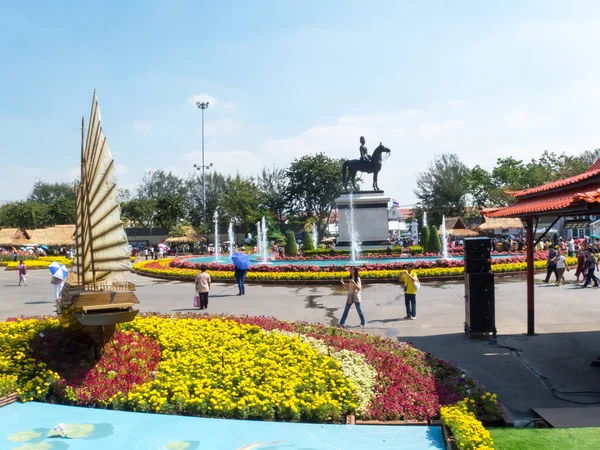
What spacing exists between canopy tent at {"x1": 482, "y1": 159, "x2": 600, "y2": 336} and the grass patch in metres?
2.64

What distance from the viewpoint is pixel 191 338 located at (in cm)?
880

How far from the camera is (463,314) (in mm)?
12844

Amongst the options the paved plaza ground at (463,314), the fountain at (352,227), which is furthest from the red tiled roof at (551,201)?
the fountain at (352,227)

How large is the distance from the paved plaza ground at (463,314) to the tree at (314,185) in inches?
1735

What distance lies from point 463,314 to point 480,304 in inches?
102

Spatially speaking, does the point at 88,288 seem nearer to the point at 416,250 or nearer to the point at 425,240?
the point at 416,250

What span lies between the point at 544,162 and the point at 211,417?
6233 centimetres

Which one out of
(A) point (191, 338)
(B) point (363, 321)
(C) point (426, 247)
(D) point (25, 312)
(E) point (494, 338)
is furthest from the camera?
(C) point (426, 247)

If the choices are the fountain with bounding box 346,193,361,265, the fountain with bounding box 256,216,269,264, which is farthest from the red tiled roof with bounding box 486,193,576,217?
the fountain with bounding box 346,193,361,265

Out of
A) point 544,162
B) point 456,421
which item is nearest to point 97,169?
point 456,421

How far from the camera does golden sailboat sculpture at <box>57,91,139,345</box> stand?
6980 millimetres

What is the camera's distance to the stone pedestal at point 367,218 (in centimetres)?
3173

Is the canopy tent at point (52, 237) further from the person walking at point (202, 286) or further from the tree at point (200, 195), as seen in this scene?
the person walking at point (202, 286)

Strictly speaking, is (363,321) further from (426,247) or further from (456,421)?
(426,247)
